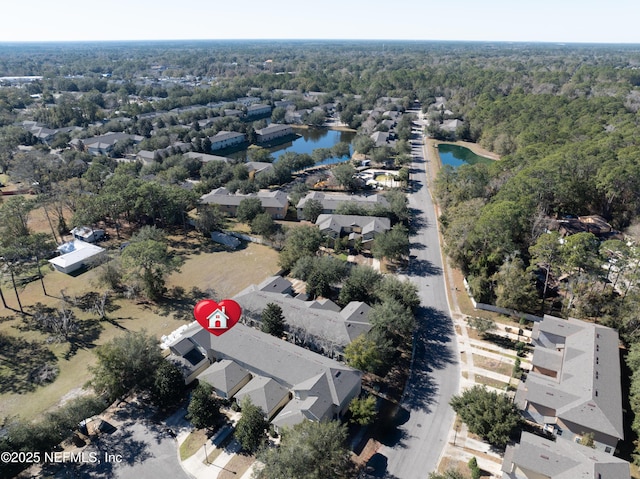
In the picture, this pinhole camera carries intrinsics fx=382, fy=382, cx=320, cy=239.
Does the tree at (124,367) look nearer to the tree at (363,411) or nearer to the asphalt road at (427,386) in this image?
the tree at (363,411)

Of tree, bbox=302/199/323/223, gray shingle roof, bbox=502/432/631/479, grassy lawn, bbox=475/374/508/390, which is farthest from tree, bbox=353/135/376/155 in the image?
gray shingle roof, bbox=502/432/631/479

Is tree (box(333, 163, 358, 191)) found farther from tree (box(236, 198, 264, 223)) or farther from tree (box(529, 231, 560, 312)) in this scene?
tree (box(529, 231, 560, 312))

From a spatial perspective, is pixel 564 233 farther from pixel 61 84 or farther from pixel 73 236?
pixel 61 84

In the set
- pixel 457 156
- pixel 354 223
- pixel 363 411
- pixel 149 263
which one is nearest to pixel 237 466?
pixel 363 411

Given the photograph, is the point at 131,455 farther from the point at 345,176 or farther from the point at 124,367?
the point at 345,176

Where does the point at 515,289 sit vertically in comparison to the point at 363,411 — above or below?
above
